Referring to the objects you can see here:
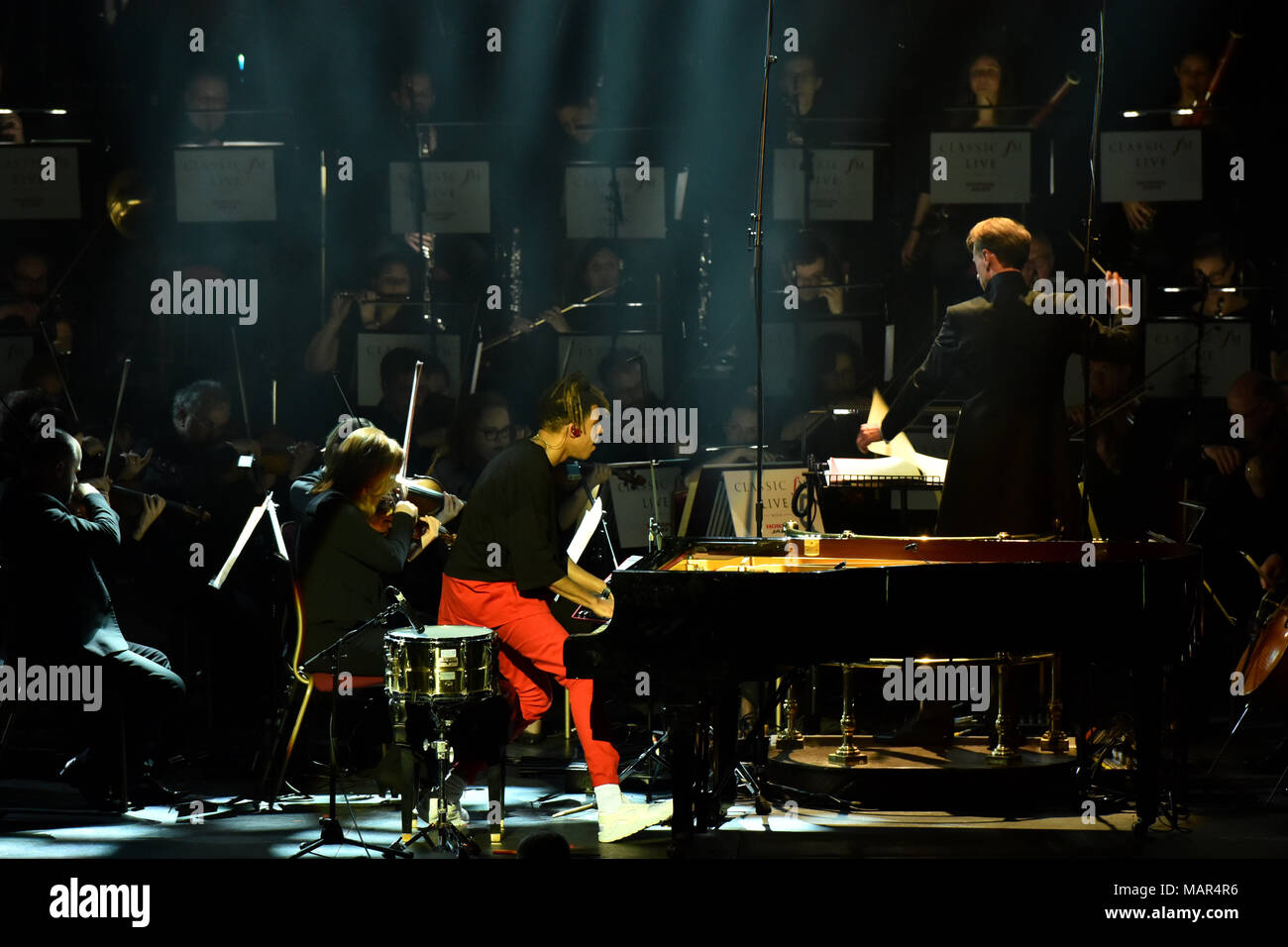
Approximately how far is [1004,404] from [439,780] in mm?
2586

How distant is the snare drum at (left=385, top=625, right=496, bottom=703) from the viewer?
4699 millimetres

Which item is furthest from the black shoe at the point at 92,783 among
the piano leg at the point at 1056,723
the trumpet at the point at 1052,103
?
the trumpet at the point at 1052,103

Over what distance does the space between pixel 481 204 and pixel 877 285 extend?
2.12 m

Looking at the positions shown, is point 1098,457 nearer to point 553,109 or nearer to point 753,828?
point 753,828

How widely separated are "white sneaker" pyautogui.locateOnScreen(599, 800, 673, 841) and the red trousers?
10 cm

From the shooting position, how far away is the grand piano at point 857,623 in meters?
4.56

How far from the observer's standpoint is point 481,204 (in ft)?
25.5

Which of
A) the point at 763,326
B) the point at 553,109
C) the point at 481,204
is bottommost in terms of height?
the point at 763,326

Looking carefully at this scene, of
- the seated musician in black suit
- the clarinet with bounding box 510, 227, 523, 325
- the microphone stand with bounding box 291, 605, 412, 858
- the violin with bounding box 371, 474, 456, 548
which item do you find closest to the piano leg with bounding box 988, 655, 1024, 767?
the violin with bounding box 371, 474, 456, 548

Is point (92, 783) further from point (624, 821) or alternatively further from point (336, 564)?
point (624, 821)

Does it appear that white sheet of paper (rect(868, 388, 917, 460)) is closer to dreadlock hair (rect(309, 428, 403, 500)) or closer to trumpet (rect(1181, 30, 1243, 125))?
dreadlock hair (rect(309, 428, 403, 500))

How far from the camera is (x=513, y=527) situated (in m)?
5.15

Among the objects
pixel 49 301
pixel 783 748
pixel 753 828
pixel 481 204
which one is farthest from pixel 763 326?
pixel 49 301

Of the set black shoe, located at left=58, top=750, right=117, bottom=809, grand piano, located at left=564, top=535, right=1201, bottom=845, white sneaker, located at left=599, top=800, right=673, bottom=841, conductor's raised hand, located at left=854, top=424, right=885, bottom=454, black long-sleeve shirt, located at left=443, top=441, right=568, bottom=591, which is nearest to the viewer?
grand piano, located at left=564, top=535, right=1201, bottom=845
